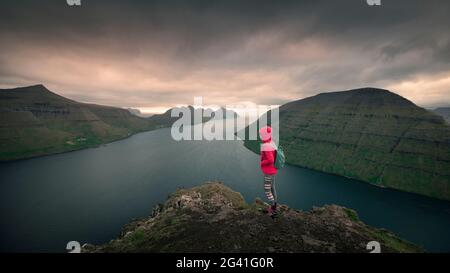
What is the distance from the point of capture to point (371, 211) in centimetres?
9144

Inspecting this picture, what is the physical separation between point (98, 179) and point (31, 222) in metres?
51.0

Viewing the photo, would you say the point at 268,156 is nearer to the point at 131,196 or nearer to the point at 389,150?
the point at 131,196

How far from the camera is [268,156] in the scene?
1105 cm

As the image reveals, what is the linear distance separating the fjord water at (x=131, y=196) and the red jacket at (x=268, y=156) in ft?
235

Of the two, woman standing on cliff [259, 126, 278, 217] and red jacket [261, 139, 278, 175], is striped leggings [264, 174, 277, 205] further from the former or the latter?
red jacket [261, 139, 278, 175]

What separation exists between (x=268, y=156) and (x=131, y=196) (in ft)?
334

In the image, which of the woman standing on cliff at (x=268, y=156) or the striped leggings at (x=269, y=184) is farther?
the striped leggings at (x=269, y=184)

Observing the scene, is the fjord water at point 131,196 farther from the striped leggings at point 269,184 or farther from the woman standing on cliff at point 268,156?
the woman standing on cliff at point 268,156

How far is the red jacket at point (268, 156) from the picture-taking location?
35.6 ft

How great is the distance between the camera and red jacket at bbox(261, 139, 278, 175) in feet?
35.6

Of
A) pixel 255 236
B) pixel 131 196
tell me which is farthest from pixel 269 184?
pixel 131 196

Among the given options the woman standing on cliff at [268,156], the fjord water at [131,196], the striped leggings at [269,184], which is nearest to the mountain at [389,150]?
the fjord water at [131,196]
